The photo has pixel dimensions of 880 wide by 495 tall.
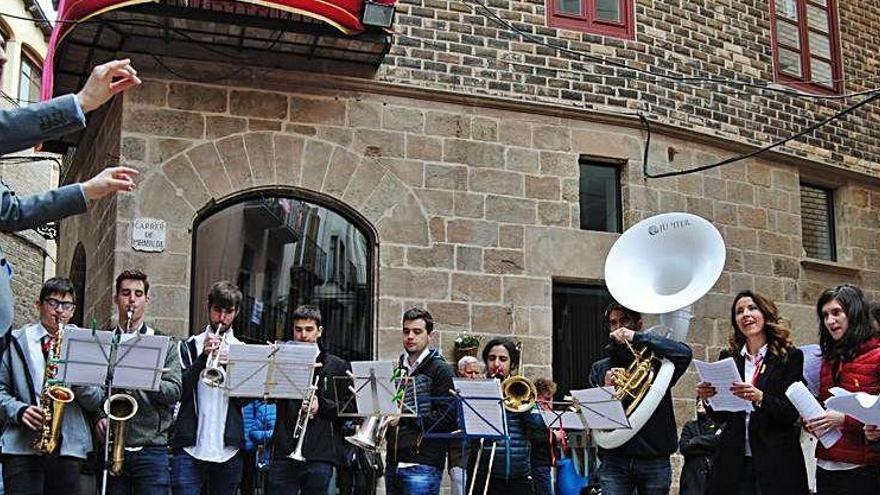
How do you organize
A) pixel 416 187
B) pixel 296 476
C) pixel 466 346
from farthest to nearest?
pixel 416 187, pixel 466 346, pixel 296 476

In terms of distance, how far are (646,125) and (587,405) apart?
5940mm

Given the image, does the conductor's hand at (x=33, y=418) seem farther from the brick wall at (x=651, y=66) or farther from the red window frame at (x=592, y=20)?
the red window frame at (x=592, y=20)

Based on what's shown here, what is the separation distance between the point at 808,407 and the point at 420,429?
2.71 meters

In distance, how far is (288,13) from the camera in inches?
415

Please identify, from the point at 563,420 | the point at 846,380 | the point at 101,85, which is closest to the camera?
the point at 101,85

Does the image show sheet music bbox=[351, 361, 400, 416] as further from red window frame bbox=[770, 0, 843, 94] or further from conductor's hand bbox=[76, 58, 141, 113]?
red window frame bbox=[770, 0, 843, 94]

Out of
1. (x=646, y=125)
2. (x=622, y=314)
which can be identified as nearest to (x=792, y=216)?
(x=646, y=125)

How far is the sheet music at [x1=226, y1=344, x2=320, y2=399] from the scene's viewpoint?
23.7 ft

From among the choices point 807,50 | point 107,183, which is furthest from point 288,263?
point 807,50

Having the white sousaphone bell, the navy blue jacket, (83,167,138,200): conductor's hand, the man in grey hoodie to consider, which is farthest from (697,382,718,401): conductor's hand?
(83,167,138,200): conductor's hand

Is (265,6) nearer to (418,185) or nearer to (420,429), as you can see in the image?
(418,185)

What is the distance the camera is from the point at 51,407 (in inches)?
269

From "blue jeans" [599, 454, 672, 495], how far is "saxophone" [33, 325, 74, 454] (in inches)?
142

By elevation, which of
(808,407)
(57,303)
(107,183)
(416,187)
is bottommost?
(808,407)
